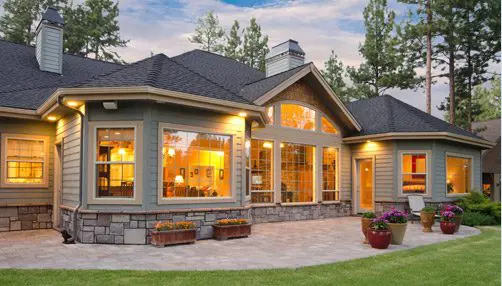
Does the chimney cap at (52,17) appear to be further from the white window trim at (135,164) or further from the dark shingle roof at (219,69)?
the white window trim at (135,164)

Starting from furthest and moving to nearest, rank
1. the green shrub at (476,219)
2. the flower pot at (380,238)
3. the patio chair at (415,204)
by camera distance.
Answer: the patio chair at (415,204) → the green shrub at (476,219) → the flower pot at (380,238)

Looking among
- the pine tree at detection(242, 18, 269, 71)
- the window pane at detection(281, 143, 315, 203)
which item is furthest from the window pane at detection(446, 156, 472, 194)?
the pine tree at detection(242, 18, 269, 71)

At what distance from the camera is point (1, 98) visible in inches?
368

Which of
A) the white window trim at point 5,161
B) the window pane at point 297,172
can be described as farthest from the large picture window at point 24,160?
the window pane at point 297,172

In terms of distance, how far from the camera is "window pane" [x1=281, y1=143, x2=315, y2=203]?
11.9 meters

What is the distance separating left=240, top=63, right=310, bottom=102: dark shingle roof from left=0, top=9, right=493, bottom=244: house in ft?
0.20

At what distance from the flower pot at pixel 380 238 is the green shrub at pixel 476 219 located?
5.45 metres

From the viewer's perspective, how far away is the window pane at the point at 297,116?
12016 millimetres

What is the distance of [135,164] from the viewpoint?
7598 millimetres

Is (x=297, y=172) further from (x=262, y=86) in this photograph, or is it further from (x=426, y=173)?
(x=426, y=173)

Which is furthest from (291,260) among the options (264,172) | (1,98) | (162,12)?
(162,12)

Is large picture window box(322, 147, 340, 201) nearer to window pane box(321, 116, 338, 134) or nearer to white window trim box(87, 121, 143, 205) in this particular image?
window pane box(321, 116, 338, 134)

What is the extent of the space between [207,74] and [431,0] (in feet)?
38.7

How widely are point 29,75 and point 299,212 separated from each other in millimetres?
8569
